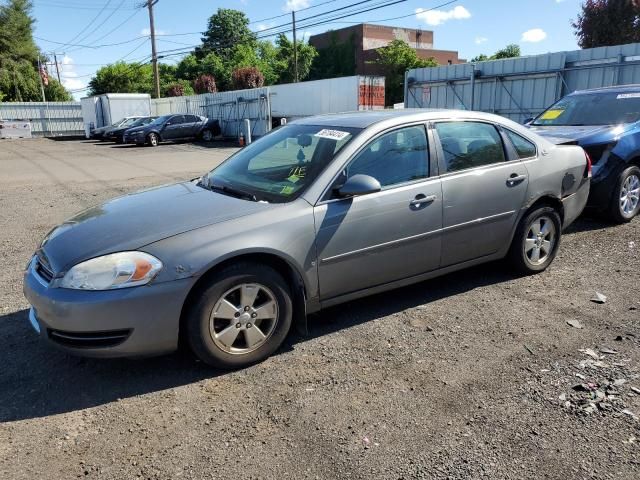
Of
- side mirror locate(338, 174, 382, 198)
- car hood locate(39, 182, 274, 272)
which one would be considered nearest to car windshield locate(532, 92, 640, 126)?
side mirror locate(338, 174, 382, 198)

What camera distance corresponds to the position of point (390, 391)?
315cm

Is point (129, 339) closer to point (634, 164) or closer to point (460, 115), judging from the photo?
point (460, 115)

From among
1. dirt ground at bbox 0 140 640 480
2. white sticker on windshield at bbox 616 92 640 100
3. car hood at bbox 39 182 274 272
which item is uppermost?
white sticker on windshield at bbox 616 92 640 100

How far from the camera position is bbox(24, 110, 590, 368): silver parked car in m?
3.08

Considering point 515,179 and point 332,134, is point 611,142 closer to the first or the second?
point 515,179

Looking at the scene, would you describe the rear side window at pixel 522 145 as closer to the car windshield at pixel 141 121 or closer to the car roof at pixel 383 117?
the car roof at pixel 383 117

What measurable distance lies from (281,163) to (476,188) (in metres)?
1.63

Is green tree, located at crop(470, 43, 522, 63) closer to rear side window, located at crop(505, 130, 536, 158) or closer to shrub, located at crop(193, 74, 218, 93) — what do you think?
shrub, located at crop(193, 74, 218, 93)

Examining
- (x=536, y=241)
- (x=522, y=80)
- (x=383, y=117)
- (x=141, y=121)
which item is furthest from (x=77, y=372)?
(x=141, y=121)

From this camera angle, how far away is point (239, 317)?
3.33 metres

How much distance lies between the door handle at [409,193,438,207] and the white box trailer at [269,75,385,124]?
64.6 ft

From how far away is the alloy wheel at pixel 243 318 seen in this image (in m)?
3.27

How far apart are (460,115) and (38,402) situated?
12.5 feet

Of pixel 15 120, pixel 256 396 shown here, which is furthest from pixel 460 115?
pixel 15 120
